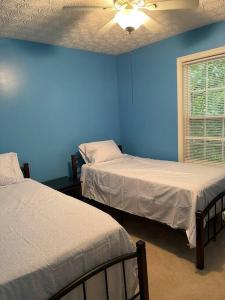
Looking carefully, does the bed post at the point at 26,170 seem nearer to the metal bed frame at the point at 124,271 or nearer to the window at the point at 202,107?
the metal bed frame at the point at 124,271

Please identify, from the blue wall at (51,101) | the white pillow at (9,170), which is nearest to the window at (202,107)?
the blue wall at (51,101)

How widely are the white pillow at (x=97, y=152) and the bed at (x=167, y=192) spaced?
0.30 feet

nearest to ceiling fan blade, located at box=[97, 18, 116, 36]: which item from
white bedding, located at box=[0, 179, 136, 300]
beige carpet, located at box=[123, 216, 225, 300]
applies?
white bedding, located at box=[0, 179, 136, 300]

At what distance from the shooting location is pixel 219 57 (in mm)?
2762

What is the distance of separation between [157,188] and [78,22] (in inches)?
75.3

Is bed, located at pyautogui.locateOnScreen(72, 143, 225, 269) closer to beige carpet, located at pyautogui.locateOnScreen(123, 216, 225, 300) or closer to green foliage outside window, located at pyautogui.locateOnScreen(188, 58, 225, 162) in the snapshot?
beige carpet, located at pyautogui.locateOnScreen(123, 216, 225, 300)

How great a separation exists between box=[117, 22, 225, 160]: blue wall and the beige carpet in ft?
4.12

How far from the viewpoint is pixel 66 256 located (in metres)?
1.21

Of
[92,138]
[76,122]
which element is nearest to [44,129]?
[76,122]

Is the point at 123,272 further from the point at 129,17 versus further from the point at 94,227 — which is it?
the point at 129,17

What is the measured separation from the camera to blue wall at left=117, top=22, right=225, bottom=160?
2.98 metres

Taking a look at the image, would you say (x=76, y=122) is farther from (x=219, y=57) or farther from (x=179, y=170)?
(x=219, y=57)

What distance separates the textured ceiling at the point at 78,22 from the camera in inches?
82.1

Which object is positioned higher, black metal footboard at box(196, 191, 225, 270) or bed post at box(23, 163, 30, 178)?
bed post at box(23, 163, 30, 178)
